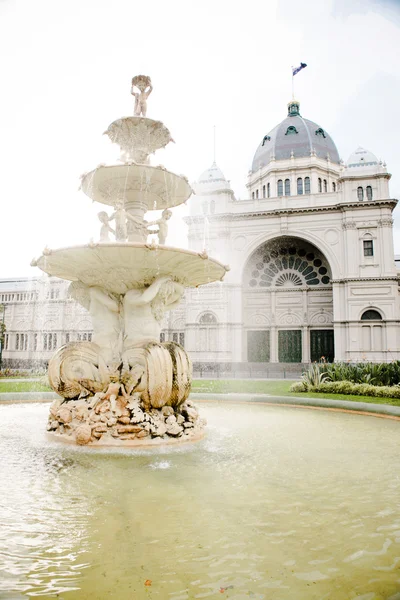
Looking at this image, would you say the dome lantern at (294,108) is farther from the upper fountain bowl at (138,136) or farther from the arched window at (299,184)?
the upper fountain bowl at (138,136)

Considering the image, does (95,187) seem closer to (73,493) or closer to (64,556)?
(73,493)

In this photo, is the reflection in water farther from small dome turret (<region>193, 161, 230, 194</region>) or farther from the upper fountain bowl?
small dome turret (<region>193, 161, 230, 194</region>)

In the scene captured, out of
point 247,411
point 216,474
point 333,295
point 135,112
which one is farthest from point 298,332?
point 216,474

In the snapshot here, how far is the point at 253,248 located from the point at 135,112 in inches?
1150

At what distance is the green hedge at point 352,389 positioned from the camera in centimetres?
1309

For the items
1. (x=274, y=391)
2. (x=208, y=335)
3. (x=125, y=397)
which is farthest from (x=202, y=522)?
(x=208, y=335)

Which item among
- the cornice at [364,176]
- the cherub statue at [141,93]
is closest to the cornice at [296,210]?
the cornice at [364,176]

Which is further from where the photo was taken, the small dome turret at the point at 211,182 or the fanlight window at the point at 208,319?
the small dome turret at the point at 211,182

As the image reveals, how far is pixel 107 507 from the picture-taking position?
3.53m

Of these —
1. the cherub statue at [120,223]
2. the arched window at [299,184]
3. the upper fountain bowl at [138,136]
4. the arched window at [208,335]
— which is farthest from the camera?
the arched window at [299,184]

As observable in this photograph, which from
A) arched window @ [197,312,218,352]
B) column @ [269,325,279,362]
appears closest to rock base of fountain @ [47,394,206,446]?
arched window @ [197,312,218,352]

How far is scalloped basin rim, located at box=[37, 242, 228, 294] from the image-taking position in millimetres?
6277

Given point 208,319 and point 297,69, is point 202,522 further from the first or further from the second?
point 297,69

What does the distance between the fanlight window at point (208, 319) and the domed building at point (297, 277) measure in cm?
9
